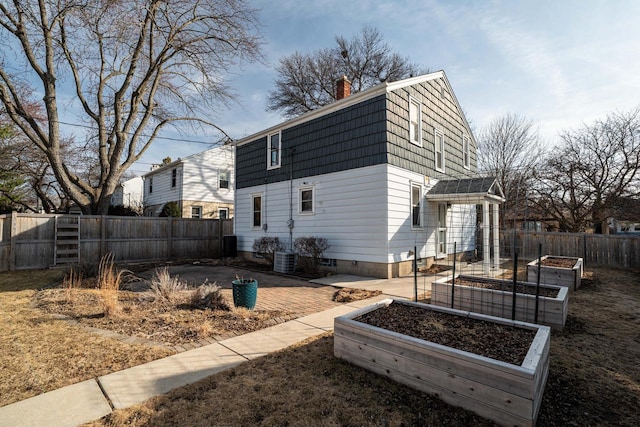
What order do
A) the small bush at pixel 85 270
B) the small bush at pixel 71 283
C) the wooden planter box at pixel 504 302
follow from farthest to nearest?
1. the small bush at pixel 85 270
2. the small bush at pixel 71 283
3. the wooden planter box at pixel 504 302

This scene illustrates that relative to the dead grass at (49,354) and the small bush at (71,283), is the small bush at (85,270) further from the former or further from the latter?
the dead grass at (49,354)

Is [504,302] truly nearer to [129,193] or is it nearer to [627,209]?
[627,209]

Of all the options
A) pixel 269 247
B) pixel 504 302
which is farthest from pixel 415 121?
pixel 504 302

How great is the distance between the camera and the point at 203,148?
19.8m

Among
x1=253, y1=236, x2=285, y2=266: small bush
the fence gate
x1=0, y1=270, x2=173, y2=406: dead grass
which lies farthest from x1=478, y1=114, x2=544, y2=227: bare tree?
the fence gate

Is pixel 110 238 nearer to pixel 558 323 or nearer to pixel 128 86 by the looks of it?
pixel 128 86

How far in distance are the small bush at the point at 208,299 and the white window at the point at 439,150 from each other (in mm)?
9417

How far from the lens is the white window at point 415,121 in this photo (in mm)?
10163

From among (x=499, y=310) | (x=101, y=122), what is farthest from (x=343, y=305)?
(x=101, y=122)

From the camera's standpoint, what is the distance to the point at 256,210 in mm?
13305

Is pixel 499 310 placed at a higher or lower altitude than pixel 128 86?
lower

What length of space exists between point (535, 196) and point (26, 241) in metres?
23.0

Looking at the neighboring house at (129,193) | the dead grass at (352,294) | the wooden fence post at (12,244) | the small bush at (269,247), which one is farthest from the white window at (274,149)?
the neighboring house at (129,193)

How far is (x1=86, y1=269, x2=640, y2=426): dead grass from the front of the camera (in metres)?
2.42
